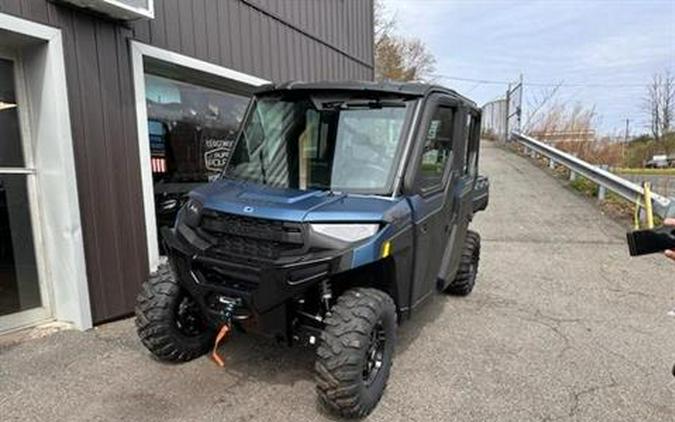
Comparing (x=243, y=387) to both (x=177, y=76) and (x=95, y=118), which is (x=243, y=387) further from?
(x=177, y=76)

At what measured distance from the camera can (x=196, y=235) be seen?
3.42 meters

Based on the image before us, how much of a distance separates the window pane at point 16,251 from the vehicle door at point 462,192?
380 centimetres

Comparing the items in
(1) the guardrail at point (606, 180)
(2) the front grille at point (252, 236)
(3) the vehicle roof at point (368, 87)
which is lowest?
(1) the guardrail at point (606, 180)

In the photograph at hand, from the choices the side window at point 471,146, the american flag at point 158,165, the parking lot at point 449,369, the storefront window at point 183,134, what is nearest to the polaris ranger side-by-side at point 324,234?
the parking lot at point 449,369

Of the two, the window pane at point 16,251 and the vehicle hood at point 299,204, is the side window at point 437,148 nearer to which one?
the vehicle hood at point 299,204

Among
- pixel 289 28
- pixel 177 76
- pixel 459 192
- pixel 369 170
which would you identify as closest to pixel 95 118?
pixel 177 76

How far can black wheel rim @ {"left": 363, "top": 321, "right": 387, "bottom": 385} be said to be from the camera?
10.5 ft

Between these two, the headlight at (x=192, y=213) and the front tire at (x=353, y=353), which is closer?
the front tire at (x=353, y=353)

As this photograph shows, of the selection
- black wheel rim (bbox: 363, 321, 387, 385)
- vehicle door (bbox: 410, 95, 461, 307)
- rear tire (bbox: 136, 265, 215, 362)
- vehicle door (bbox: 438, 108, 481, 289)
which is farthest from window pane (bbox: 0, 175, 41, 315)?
vehicle door (bbox: 438, 108, 481, 289)

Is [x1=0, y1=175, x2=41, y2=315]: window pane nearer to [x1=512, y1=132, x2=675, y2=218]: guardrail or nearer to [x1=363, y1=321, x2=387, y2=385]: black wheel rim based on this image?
[x1=363, y1=321, x2=387, y2=385]: black wheel rim

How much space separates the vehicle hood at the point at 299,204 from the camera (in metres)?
3.12

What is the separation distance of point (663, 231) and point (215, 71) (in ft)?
17.8

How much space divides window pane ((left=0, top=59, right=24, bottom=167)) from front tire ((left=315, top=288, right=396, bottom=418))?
3.33 m

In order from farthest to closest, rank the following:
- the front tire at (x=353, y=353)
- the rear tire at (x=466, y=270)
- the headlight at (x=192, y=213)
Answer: the rear tire at (x=466, y=270) → the headlight at (x=192, y=213) → the front tire at (x=353, y=353)
